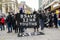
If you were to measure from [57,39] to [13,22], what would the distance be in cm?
781

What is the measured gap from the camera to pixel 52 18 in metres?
26.4

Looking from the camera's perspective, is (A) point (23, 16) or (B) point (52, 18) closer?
(A) point (23, 16)

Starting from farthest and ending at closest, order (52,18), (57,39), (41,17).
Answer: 1. (52,18)
2. (41,17)
3. (57,39)

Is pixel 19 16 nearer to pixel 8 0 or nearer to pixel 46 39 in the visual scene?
A: pixel 46 39

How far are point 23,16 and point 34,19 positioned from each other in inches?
33.8

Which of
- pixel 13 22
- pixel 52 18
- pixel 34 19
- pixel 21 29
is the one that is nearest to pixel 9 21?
pixel 13 22

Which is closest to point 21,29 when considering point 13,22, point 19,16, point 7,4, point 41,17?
point 19,16

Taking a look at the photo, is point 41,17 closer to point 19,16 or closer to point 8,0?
point 19,16

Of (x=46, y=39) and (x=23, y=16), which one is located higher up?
(x=23, y=16)

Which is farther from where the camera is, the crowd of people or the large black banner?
the crowd of people

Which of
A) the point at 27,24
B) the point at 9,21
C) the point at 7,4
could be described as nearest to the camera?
the point at 27,24

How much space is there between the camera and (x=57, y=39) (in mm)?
13586

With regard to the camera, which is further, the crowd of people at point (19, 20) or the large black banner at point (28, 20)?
the crowd of people at point (19, 20)

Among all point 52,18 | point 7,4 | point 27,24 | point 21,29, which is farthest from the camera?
point 7,4
